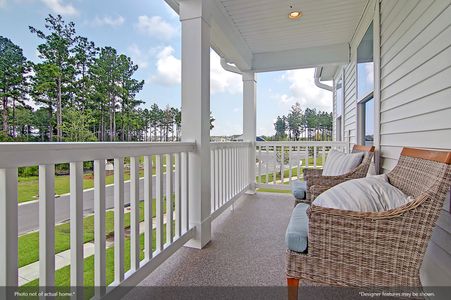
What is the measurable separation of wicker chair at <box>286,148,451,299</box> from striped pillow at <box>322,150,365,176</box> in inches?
42.9

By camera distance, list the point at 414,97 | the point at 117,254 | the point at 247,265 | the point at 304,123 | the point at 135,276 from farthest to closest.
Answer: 1. the point at 304,123
2. the point at 247,265
3. the point at 414,97
4. the point at 135,276
5. the point at 117,254

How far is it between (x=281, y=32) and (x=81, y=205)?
3493mm

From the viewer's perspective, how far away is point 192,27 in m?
2.37

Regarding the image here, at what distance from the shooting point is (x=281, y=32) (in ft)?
12.1

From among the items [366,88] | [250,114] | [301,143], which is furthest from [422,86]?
[250,114]

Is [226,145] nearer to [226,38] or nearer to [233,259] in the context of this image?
[226,38]

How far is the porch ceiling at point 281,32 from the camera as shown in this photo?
2.97m

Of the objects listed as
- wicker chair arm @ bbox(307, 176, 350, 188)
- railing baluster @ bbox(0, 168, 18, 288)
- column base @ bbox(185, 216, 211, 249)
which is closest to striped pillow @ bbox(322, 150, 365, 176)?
wicker chair arm @ bbox(307, 176, 350, 188)

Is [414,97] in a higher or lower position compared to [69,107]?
higher

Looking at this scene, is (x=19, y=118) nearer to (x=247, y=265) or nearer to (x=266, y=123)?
(x=247, y=265)

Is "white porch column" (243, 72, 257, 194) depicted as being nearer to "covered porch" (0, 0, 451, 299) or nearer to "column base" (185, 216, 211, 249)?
"covered porch" (0, 0, 451, 299)

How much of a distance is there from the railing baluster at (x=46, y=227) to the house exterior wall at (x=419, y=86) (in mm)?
2002

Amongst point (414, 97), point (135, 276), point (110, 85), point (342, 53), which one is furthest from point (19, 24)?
point (342, 53)

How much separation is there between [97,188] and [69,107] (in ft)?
1.53
